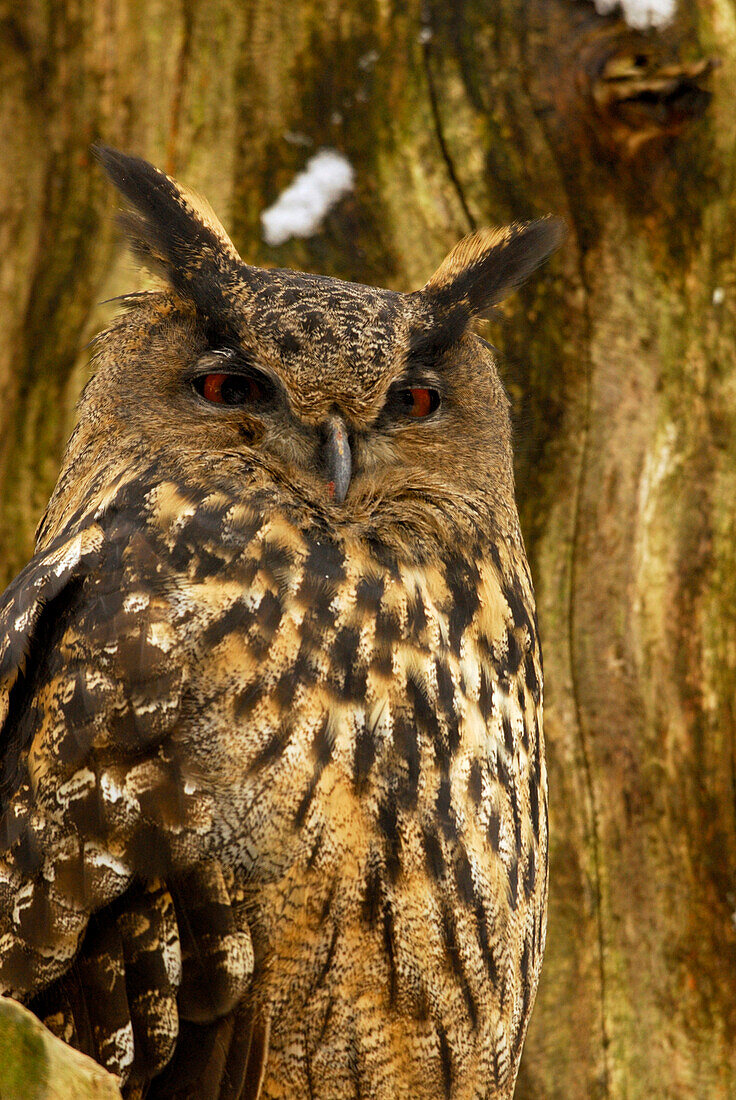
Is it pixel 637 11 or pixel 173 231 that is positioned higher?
pixel 637 11

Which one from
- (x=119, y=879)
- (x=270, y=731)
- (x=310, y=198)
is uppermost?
(x=310, y=198)

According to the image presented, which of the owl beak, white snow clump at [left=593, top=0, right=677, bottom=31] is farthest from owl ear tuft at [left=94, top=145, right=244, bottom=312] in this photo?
white snow clump at [left=593, top=0, right=677, bottom=31]

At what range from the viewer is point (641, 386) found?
9.62 ft

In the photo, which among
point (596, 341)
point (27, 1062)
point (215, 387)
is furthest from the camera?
point (596, 341)

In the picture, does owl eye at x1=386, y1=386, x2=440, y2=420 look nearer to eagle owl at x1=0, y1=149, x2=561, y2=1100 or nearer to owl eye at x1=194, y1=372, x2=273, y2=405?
eagle owl at x1=0, y1=149, x2=561, y2=1100

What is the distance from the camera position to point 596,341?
115 inches

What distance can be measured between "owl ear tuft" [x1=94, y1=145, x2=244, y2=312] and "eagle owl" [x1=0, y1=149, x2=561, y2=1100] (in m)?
0.01

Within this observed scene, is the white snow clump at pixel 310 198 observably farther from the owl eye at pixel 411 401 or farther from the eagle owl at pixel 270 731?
the owl eye at pixel 411 401

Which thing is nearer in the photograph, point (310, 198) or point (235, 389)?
point (235, 389)

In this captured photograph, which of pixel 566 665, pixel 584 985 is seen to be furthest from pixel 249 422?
pixel 584 985

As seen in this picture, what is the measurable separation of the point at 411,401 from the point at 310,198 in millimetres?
885

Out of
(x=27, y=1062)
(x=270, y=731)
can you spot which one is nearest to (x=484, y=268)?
(x=270, y=731)

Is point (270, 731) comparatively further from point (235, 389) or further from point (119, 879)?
point (235, 389)

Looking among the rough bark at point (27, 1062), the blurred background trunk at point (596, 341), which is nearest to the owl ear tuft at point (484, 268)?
the blurred background trunk at point (596, 341)
